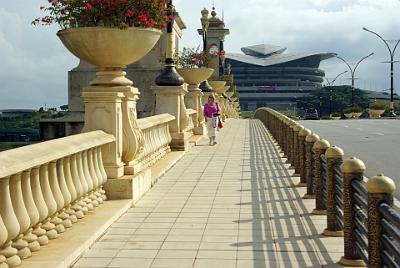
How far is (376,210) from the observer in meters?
4.92

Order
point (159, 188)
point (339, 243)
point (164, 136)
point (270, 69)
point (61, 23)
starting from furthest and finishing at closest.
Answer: point (270, 69), point (164, 136), point (159, 188), point (61, 23), point (339, 243)

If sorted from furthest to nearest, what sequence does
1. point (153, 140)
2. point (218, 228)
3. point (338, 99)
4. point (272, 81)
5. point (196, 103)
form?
point (272, 81)
point (338, 99)
point (196, 103)
point (153, 140)
point (218, 228)

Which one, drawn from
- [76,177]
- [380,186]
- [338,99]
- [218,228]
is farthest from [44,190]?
[338,99]

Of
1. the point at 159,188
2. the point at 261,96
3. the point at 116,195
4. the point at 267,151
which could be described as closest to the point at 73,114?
the point at 267,151

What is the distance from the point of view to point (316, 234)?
23.7 feet

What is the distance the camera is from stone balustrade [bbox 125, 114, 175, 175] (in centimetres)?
1134

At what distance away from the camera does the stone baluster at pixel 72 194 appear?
22.9 feet

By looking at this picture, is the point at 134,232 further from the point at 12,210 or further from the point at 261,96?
the point at 261,96

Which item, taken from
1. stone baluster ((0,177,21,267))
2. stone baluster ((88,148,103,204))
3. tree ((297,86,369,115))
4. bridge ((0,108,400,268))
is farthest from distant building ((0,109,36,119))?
tree ((297,86,369,115))

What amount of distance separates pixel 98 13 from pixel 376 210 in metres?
5.25

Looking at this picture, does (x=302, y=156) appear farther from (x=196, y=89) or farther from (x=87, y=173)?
(x=196, y=89)

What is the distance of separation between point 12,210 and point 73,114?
61.1 feet

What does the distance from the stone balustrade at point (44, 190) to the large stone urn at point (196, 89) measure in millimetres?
12779

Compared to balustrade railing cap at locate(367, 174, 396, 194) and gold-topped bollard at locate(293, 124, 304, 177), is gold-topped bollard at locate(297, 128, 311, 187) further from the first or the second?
balustrade railing cap at locate(367, 174, 396, 194)
